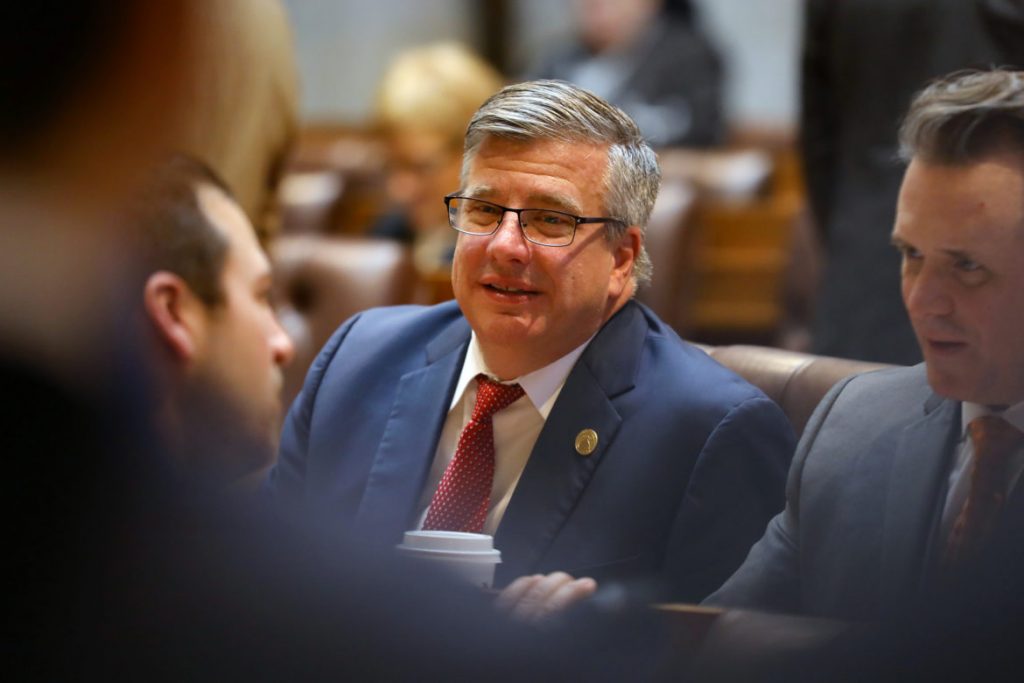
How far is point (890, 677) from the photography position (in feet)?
2.46

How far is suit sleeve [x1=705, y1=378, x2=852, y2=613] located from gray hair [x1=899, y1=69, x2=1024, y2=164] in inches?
10.5

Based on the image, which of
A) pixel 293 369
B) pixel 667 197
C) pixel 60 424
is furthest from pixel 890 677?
pixel 667 197

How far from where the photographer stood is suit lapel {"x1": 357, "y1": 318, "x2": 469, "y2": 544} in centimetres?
135

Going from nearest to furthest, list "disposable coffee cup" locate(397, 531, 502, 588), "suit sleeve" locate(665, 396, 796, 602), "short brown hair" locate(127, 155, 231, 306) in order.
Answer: "short brown hair" locate(127, 155, 231, 306) < "disposable coffee cup" locate(397, 531, 502, 588) < "suit sleeve" locate(665, 396, 796, 602)

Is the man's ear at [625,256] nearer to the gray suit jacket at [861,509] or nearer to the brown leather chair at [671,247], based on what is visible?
the gray suit jacket at [861,509]

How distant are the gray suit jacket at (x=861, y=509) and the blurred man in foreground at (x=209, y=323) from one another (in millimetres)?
429

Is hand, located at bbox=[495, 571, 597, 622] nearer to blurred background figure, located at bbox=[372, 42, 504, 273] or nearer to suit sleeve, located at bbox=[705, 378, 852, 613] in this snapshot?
suit sleeve, located at bbox=[705, 378, 852, 613]

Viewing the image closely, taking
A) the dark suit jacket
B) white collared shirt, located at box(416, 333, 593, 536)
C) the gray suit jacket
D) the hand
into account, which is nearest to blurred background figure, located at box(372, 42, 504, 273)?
the dark suit jacket

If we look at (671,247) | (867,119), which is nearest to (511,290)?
(867,119)

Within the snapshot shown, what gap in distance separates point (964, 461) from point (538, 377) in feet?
1.57

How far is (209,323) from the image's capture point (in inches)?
46.3

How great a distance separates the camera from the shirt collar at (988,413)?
103 cm

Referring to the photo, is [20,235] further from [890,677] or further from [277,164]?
[277,164]

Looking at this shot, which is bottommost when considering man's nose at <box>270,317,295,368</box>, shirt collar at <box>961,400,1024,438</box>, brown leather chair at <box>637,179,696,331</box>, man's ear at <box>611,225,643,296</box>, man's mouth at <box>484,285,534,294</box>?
brown leather chair at <box>637,179,696,331</box>
